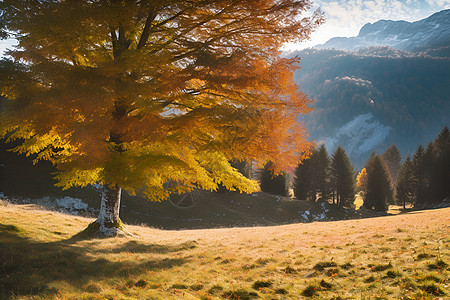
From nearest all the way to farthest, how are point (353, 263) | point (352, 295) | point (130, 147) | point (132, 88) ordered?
1. point (352, 295)
2. point (353, 263)
3. point (132, 88)
4. point (130, 147)

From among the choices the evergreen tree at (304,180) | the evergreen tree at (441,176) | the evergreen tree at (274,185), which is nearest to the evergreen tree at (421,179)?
the evergreen tree at (441,176)

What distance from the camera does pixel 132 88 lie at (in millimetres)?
8047

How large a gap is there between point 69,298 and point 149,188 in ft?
21.2

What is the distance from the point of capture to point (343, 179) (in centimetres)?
5031

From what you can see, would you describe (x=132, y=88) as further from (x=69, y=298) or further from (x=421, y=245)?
(x=421, y=245)

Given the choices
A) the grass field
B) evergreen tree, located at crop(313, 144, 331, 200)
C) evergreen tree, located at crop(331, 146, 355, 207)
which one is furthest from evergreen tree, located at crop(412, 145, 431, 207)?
the grass field

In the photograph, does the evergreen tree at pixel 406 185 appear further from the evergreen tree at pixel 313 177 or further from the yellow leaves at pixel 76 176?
the yellow leaves at pixel 76 176

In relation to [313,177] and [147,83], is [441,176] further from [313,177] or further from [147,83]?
[147,83]

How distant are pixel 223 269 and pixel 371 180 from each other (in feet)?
178

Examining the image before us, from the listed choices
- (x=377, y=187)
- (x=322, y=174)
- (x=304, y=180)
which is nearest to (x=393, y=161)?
(x=377, y=187)

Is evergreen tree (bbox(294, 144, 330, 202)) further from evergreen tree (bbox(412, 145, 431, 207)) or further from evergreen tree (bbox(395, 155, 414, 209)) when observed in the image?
evergreen tree (bbox(412, 145, 431, 207))

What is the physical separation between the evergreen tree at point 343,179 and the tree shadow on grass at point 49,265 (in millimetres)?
48030

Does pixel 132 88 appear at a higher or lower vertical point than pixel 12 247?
higher

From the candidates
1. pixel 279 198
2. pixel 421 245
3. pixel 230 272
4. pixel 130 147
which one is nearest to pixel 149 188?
pixel 130 147
